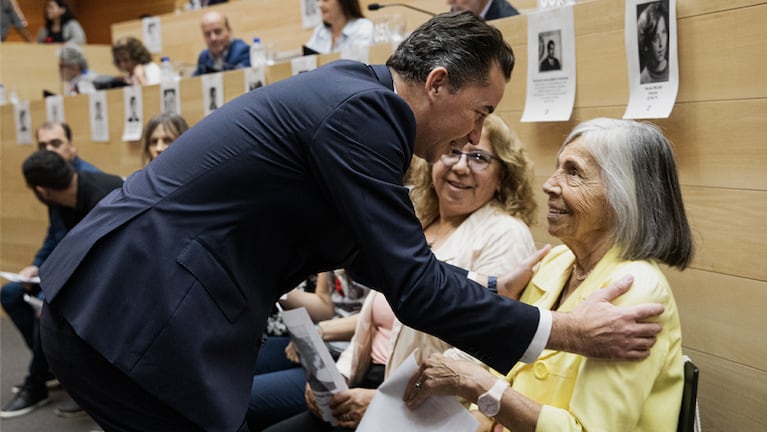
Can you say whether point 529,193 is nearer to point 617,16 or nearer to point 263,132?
point 617,16

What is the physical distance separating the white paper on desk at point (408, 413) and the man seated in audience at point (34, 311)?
7.83ft

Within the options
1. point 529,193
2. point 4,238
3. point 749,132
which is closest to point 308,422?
point 529,193

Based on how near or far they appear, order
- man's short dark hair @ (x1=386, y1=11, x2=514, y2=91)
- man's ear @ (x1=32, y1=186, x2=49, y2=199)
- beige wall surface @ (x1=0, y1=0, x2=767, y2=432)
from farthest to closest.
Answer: man's ear @ (x1=32, y1=186, x2=49, y2=199)
beige wall surface @ (x1=0, y1=0, x2=767, y2=432)
man's short dark hair @ (x1=386, y1=11, x2=514, y2=91)

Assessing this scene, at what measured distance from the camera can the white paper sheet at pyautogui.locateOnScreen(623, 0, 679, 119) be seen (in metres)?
1.71

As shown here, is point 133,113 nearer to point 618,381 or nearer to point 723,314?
point 723,314

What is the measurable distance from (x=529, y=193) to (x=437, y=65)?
0.77 meters

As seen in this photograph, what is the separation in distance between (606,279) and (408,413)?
46cm

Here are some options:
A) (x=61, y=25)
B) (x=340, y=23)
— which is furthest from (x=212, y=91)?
(x=61, y=25)

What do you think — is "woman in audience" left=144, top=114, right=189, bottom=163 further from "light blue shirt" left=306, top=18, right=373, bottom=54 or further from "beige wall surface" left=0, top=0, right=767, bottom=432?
"beige wall surface" left=0, top=0, right=767, bottom=432

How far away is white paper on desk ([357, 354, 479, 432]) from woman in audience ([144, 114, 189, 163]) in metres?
1.95

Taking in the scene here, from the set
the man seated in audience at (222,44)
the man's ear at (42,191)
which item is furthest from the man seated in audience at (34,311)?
the man seated in audience at (222,44)

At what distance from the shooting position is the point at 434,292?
47.0 inches

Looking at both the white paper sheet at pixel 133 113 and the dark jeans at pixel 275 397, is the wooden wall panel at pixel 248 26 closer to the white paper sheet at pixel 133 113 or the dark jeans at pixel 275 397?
the white paper sheet at pixel 133 113

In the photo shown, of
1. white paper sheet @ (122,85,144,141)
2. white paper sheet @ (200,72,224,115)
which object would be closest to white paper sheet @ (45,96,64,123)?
white paper sheet @ (122,85,144,141)
